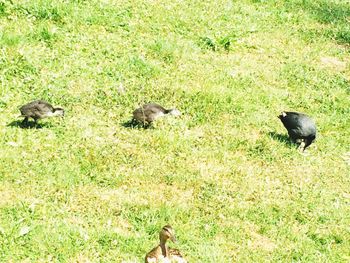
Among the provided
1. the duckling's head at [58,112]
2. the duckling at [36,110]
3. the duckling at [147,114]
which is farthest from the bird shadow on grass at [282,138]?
the duckling at [36,110]

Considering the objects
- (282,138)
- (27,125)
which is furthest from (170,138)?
(27,125)

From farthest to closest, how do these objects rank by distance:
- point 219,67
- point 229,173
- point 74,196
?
point 219,67 < point 229,173 < point 74,196

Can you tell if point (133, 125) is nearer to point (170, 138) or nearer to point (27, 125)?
point (170, 138)

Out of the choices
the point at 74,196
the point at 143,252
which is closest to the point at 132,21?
the point at 74,196

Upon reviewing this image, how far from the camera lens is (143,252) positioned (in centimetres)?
724

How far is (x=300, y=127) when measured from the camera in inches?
406

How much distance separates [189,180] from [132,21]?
22.5 feet

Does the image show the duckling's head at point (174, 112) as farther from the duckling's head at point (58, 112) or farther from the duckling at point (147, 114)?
the duckling's head at point (58, 112)

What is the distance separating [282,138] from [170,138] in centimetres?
247

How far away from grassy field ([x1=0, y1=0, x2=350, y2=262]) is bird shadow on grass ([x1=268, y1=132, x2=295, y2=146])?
0.05m

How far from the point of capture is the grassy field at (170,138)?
7.74 m

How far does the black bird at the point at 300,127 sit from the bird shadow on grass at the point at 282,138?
0.12m

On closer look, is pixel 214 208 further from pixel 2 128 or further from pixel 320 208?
pixel 2 128

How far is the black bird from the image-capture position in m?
10.3
